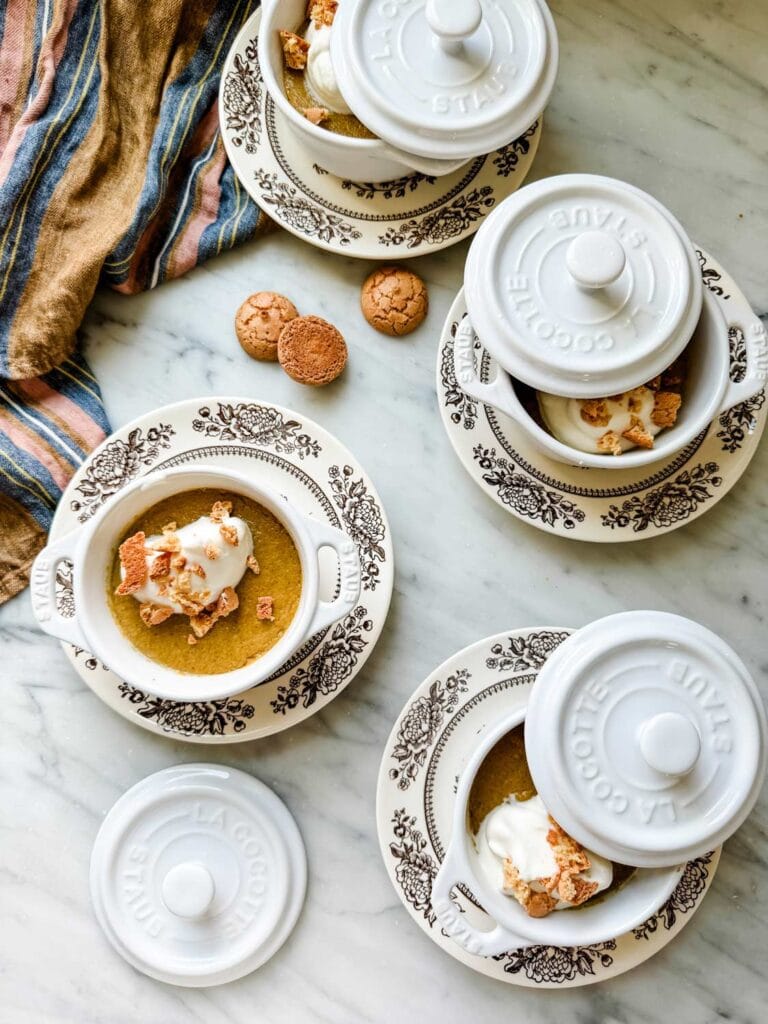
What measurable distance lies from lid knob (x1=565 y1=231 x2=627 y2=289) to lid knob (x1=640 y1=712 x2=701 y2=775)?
609mm

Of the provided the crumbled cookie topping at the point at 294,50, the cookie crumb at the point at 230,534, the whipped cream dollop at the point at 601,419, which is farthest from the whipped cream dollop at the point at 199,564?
the crumbled cookie topping at the point at 294,50

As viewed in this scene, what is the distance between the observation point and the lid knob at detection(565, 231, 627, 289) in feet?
4.67

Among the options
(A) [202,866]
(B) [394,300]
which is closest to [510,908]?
(A) [202,866]

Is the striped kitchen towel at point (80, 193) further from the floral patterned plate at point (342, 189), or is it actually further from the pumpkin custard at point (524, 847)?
the pumpkin custard at point (524, 847)

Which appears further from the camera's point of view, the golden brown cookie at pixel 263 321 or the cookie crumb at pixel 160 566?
the golden brown cookie at pixel 263 321

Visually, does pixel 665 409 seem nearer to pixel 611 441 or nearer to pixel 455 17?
pixel 611 441

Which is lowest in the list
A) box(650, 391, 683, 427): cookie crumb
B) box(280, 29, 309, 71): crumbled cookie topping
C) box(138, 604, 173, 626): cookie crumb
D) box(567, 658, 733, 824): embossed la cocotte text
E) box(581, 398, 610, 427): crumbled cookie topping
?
box(138, 604, 173, 626): cookie crumb

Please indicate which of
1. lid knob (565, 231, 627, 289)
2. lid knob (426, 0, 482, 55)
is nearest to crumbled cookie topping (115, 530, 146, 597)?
lid knob (565, 231, 627, 289)

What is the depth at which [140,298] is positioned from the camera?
1808mm

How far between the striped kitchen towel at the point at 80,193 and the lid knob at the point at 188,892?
55cm

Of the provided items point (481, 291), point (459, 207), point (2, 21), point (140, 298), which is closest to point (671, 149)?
point (459, 207)

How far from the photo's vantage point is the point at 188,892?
5.32 feet

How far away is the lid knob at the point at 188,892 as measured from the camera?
5.31 feet

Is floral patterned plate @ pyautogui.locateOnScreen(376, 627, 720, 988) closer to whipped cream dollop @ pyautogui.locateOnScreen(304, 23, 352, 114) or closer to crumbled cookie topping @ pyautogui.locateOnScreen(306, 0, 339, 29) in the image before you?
whipped cream dollop @ pyautogui.locateOnScreen(304, 23, 352, 114)
